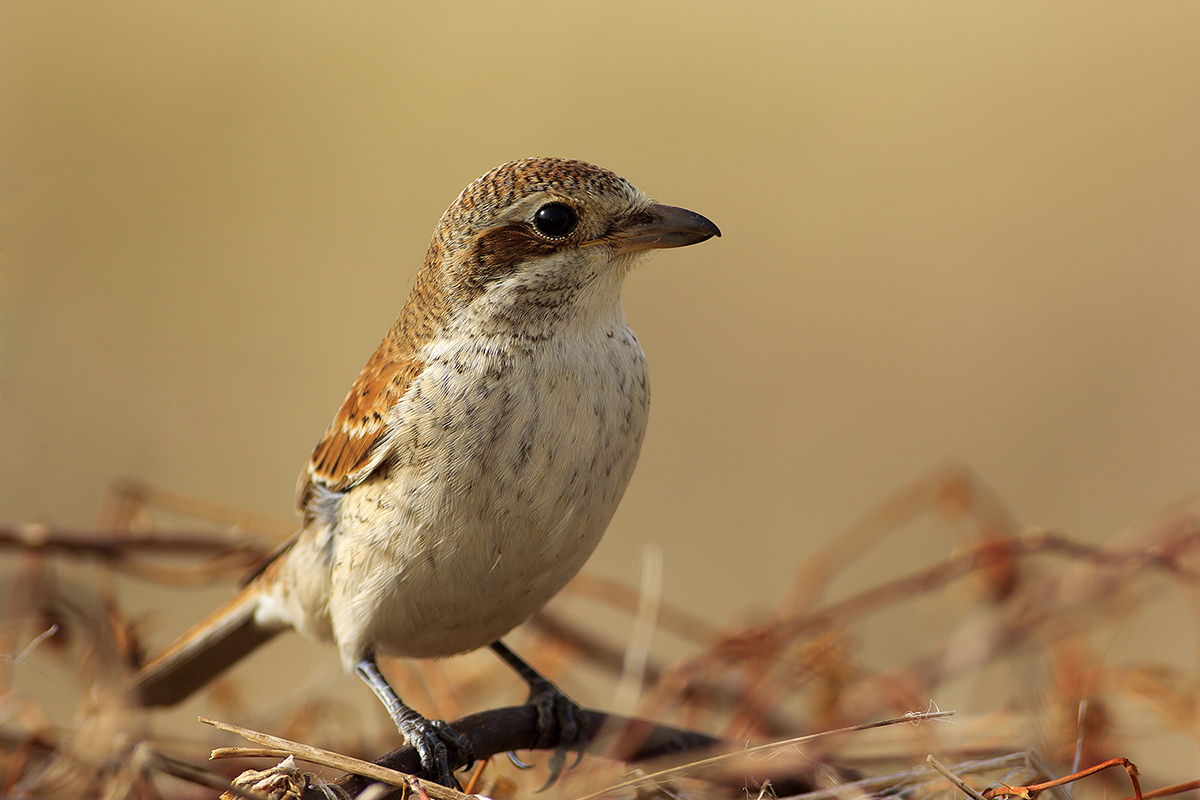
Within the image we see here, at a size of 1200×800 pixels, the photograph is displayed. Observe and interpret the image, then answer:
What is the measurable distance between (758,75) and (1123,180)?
2717 millimetres

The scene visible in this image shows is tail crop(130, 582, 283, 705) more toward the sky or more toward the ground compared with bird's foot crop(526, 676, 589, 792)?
more toward the ground

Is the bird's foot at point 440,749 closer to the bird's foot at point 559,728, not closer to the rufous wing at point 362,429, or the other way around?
the bird's foot at point 559,728

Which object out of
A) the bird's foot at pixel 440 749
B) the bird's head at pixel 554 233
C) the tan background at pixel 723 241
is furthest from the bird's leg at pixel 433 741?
the tan background at pixel 723 241

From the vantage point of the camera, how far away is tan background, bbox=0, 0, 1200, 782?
20.9 ft

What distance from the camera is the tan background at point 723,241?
6.37 metres

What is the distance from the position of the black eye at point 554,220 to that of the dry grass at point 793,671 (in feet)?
4.16

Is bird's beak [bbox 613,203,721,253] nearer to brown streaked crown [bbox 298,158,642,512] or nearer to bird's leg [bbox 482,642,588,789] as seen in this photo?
brown streaked crown [bbox 298,158,642,512]

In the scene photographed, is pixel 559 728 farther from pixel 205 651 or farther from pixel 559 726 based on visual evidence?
pixel 205 651

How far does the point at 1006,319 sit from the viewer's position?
7.08 m

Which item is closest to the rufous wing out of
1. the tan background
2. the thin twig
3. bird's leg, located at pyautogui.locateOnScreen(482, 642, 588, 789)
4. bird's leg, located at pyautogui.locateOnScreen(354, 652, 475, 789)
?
bird's leg, located at pyautogui.locateOnScreen(354, 652, 475, 789)

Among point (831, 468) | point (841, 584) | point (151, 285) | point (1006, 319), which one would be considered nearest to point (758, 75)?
point (1006, 319)

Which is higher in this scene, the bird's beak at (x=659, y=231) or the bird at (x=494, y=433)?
the bird's beak at (x=659, y=231)

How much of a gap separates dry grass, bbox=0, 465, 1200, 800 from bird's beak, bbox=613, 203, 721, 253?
1177 mm

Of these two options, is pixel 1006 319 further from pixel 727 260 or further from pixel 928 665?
pixel 928 665
